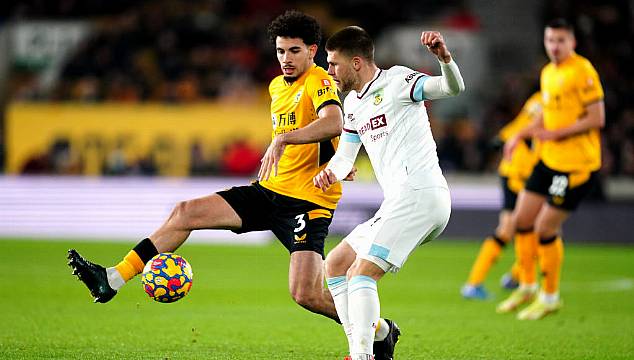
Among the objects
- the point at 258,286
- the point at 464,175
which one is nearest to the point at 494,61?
the point at 464,175

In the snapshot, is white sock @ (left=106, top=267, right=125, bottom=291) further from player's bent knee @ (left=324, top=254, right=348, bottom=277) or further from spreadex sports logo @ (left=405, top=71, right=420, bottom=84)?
spreadex sports logo @ (left=405, top=71, right=420, bottom=84)

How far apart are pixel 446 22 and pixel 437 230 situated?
17.1 metres

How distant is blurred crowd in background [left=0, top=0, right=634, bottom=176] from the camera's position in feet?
63.8

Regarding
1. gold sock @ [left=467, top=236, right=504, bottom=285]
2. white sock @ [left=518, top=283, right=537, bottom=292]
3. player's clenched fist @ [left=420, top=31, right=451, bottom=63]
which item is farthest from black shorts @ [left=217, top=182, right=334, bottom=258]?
gold sock @ [left=467, top=236, right=504, bottom=285]

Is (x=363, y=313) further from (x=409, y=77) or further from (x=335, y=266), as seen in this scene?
(x=409, y=77)

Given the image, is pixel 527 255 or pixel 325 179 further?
pixel 527 255

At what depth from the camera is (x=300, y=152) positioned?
295 inches

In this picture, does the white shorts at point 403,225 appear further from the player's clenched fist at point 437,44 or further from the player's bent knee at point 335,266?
the player's clenched fist at point 437,44

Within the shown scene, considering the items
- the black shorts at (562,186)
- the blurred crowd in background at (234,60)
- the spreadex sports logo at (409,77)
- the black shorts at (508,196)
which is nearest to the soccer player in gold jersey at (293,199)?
the spreadex sports logo at (409,77)

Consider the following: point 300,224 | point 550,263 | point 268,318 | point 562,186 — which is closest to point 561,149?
point 562,186

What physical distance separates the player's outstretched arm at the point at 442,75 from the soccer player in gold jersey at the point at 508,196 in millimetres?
4692

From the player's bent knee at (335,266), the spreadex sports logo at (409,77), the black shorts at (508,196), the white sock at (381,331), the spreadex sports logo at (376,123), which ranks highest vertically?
the spreadex sports logo at (409,77)

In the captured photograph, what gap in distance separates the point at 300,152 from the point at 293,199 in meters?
0.33

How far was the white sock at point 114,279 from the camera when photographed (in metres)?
6.90
